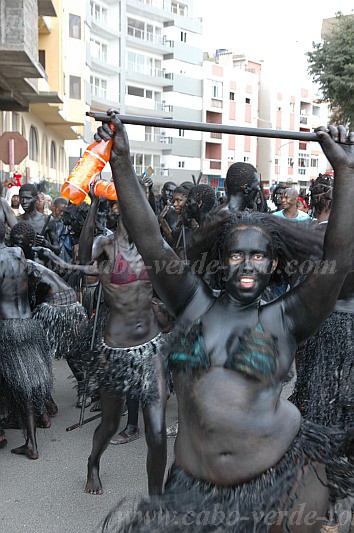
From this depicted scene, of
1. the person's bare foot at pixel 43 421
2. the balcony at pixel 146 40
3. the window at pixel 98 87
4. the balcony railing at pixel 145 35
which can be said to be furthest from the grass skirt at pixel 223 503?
the balcony railing at pixel 145 35

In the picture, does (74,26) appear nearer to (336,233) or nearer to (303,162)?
(336,233)

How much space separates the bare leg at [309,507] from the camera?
81.0 inches

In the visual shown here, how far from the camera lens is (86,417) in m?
5.74

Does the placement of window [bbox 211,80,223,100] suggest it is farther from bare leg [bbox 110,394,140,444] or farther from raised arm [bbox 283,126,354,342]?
raised arm [bbox 283,126,354,342]

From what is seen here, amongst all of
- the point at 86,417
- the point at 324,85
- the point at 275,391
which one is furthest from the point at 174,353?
the point at 324,85

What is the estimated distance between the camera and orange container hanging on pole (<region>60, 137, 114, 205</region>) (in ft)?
7.39

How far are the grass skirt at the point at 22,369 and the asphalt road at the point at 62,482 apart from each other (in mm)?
389

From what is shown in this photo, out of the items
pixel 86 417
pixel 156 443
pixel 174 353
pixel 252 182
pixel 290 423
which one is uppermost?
pixel 252 182

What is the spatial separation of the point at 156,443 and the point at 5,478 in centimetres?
135

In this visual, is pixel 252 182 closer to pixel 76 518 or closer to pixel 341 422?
pixel 341 422

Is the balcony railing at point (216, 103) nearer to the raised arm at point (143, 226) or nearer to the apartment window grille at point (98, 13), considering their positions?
the apartment window grille at point (98, 13)

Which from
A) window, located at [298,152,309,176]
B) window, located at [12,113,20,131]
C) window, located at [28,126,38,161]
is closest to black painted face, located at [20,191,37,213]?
window, located at [12,113,20,131]

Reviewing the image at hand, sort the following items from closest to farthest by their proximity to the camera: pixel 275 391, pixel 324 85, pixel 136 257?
pixel 275 391 → pixel 136 257 → pixel 324 85

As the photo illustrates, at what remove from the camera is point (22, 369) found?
4789 millimetres
